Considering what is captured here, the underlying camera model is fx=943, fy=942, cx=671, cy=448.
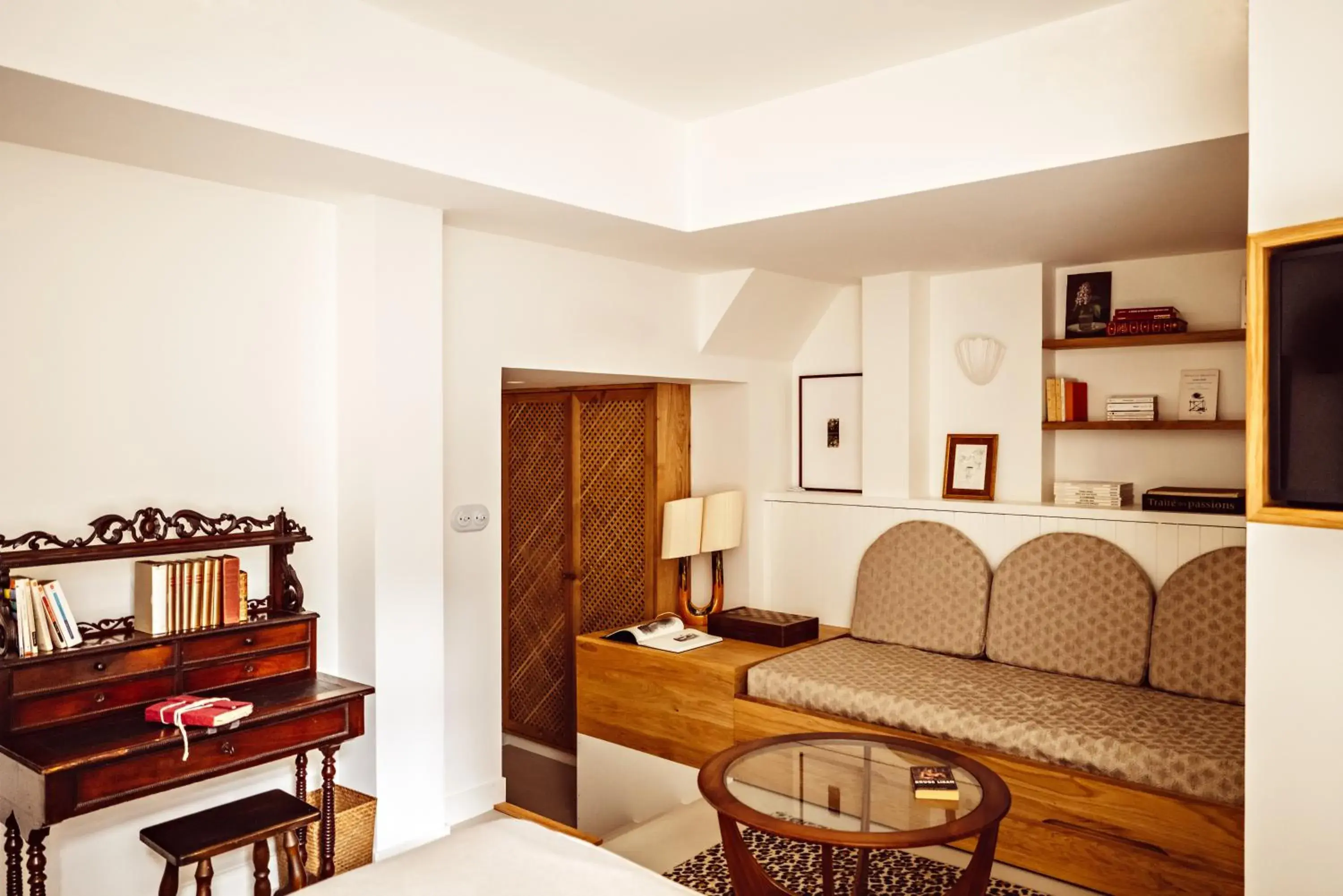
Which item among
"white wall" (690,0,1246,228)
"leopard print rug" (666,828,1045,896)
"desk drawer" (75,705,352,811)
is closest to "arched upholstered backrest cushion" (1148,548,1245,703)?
"leopard print rug" (666,828,1045,896)

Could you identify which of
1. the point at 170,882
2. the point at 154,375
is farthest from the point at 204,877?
the point at 154,375

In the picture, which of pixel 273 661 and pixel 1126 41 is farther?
pixel 273 661

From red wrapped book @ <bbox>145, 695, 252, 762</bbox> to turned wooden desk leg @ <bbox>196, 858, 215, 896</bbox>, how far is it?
0.34m

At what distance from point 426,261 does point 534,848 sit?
2.01 metres

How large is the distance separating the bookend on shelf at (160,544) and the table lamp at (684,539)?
181 cm

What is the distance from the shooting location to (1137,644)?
3695 millimetres

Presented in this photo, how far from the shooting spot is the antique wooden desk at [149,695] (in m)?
2.33

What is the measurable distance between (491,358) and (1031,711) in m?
2.38

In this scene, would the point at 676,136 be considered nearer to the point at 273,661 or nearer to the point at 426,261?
the point at 426,261

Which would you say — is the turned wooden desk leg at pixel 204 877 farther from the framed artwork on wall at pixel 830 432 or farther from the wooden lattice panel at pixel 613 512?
the framed artwork on wall at pixel 830 432

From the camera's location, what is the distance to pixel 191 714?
2512 mm

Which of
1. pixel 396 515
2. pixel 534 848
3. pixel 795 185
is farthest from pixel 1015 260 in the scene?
pixel 534 848

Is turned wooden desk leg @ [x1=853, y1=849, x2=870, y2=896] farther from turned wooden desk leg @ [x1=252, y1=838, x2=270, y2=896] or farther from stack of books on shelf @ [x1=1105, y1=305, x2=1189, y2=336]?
stack of books on shelf @ [x1=1105, y1=305, x2=1189, y2=336]

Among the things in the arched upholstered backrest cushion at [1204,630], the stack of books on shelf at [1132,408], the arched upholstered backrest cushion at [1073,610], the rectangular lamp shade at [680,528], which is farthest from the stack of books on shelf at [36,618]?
the stack of books on shelf at [1132,408]
